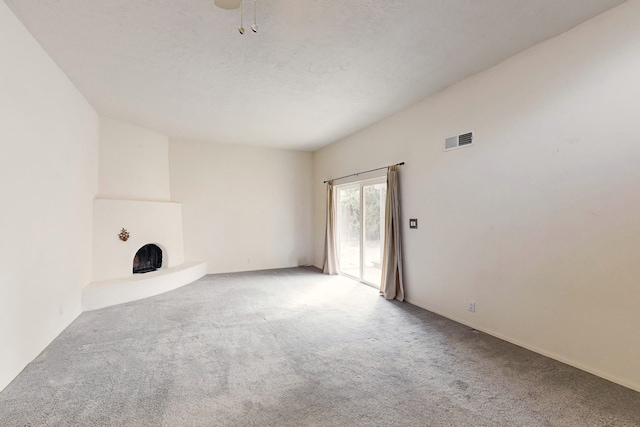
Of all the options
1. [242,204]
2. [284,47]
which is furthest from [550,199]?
[242,204]

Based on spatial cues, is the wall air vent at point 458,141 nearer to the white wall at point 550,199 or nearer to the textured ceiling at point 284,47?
the white wall at point 550,199

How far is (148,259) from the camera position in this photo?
5.70 m

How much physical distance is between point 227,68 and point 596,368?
4447 millimetres

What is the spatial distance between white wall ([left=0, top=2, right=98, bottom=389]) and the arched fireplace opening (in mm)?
1560

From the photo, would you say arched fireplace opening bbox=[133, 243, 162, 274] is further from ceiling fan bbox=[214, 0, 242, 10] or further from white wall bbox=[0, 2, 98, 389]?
ceiling fan bbox=[214, 0, 242, 10]

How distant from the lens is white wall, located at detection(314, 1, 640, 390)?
2.27 m

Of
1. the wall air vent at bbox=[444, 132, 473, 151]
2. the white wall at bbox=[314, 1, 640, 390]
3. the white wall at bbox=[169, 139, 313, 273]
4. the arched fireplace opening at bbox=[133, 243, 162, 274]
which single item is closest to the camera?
the white wall at bbox=[314, 1, 640, 390]

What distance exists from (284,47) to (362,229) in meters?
3.60

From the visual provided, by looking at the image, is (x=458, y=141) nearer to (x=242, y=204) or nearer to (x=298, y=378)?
(x=298, y=378)

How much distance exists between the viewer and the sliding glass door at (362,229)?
5191 millimetres

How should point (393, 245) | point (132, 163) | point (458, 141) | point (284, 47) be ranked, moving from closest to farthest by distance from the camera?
1. point (284, 47)
2. point (458, 141)
3. point (393, 245)
4. point (132, 163)

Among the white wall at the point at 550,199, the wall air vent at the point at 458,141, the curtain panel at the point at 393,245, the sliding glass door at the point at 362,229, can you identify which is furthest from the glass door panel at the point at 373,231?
the wall air vent at the point at 458,141

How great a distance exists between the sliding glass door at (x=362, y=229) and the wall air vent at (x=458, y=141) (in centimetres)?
142

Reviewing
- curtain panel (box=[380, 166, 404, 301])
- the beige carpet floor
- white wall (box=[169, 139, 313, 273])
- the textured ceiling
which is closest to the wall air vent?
the textured ceiling
